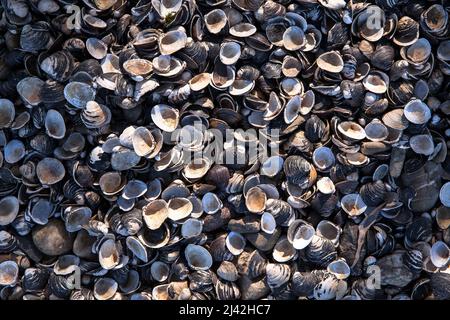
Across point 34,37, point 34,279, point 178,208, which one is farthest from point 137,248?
point 34,37

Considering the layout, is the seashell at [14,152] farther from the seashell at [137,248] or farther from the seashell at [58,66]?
the seashell at [137,248]

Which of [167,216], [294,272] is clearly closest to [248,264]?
[294,272]

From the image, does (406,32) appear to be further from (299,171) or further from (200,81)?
(200,81)

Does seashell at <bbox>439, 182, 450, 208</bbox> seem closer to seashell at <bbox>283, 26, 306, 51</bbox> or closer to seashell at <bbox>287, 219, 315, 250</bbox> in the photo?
seashell at <bbox>287, 219, 315, 250</bbox>

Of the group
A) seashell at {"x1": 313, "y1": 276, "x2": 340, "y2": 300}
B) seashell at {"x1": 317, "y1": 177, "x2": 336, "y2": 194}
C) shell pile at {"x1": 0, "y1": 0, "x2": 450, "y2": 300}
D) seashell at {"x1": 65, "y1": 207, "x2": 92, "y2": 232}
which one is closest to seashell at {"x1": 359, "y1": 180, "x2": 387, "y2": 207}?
shell pile at {"x1": 0, "y1": 0, "x2": 450, "y2": 300}

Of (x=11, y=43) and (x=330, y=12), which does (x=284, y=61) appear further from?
(x=11, y=43)

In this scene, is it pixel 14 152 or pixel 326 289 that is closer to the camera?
pixel 326 289
